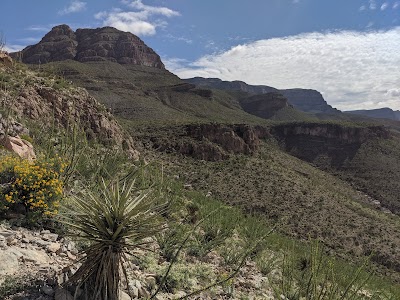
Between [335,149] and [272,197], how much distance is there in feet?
185

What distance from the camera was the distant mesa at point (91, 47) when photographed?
509 feet

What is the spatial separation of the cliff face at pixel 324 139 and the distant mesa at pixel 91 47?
9042cm

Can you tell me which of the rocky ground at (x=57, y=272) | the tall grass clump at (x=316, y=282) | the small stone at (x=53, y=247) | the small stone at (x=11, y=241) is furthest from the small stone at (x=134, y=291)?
the tall grass clump at (x=316, y=282)

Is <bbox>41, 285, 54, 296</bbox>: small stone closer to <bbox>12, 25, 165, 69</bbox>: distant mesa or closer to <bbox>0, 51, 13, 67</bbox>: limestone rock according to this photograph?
<bbox>0, 51, 13, 67</bbox>: limestone rock

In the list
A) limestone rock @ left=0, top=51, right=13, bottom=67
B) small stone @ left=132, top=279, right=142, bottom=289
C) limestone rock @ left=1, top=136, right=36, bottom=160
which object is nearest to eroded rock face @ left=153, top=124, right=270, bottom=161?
limestone rock @ left=0, top=51, right=13, bottom=67

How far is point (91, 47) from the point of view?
16388 cm

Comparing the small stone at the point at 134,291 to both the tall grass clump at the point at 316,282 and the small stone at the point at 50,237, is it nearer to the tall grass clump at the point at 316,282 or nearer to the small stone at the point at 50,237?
the small stone at the point at 50,237

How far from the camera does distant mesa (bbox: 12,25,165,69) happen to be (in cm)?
15512

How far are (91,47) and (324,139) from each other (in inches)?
4652

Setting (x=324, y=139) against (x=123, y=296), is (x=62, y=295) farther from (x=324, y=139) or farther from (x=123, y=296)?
(x=324, y=139)

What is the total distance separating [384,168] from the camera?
233 feet

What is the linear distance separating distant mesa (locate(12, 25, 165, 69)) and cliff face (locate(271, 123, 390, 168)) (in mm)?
90424

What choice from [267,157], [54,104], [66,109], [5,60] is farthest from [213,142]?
[5,60]

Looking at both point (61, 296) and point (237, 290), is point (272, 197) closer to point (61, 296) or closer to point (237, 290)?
point (237, 290)
